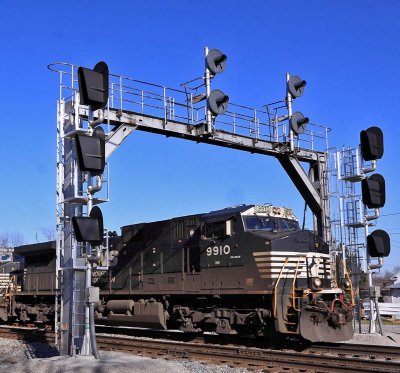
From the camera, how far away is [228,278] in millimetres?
16484

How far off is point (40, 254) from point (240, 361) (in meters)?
14.3

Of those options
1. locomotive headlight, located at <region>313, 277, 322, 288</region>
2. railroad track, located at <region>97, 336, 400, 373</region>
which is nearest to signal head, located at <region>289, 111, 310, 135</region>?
locomotive headlight, located at <region>313, 277, 322, 288</region>

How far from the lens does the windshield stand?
16.3 metres

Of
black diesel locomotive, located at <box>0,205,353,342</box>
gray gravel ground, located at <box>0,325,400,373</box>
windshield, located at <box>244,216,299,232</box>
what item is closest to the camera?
gray gravel ground, located at <box>0,325,400,373</box>

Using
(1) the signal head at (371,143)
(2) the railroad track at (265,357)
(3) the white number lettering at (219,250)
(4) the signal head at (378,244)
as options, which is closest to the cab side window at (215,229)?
(3) the white number lettering at (219,250)

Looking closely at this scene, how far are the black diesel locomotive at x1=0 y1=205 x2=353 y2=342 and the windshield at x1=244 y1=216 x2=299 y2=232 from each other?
0.03m

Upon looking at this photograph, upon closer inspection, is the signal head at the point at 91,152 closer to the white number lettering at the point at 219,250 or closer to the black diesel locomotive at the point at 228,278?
the black diesel locomotive at the point at 228,278

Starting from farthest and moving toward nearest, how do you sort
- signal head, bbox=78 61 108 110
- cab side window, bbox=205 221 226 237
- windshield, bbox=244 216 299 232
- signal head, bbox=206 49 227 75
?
signal head, bbox=206 49 227 75
cab side window, bbox=205 221 226 237
windshield, bbox=244 216 299 232
signal head, bbox=78 61 108 110

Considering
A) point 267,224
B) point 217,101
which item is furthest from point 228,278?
point 217,101

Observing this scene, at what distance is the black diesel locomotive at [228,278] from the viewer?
14.9m

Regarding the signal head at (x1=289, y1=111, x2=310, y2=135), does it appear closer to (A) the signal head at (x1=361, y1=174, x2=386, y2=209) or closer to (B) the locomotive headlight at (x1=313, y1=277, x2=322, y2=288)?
(A) the signal head at (x1=361, y1=174, x2=386, y2=209)

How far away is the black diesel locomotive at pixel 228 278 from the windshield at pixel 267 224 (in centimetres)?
3

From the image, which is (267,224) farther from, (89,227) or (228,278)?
(89,227)

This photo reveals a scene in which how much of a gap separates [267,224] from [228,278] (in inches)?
80.4
